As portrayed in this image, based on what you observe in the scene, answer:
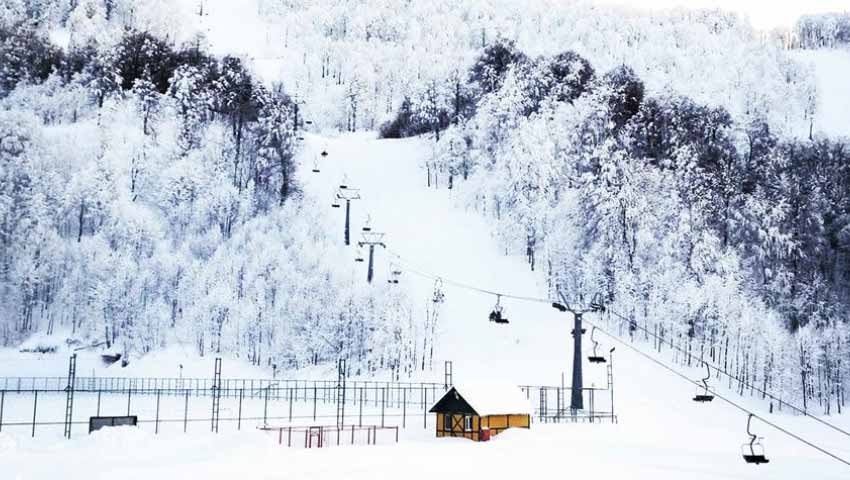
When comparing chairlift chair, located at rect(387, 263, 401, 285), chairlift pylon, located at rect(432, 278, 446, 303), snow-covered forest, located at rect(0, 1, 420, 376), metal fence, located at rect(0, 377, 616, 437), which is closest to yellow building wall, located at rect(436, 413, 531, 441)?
metal fence, located at rect(0, 377, 616, 437)

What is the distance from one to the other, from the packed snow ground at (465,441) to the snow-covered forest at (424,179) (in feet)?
17.2

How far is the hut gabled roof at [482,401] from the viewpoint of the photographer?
43769mm

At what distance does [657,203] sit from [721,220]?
7.55 metres

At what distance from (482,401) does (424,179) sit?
69.7 m

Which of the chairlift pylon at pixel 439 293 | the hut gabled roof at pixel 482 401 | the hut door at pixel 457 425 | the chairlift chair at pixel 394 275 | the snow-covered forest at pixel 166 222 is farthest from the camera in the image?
the snow-covered forest at pixel 166 222

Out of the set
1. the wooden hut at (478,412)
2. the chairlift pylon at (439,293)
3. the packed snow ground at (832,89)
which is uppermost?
the packed snow ground at (832,89)

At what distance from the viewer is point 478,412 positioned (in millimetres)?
43406

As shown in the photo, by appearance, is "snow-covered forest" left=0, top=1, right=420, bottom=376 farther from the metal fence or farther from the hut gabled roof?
the hut gabled roof

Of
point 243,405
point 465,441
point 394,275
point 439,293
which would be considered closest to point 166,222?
point 394,275

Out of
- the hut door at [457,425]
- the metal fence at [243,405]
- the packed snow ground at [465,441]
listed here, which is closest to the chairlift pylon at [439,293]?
the packed snow ground at [465,441]

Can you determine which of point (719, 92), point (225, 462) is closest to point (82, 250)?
point (225, 462)

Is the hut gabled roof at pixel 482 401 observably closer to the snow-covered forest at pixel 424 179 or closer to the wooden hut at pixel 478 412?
the wooden hut at pixel 478 412

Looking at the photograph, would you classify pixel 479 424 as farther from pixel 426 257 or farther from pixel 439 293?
pixel 426 257

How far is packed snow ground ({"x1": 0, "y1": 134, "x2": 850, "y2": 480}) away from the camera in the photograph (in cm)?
3219
